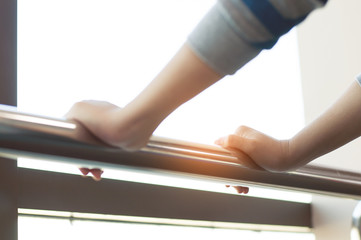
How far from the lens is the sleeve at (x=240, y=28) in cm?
47

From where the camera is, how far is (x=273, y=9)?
0.47 m

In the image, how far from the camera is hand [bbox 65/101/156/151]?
534 mm

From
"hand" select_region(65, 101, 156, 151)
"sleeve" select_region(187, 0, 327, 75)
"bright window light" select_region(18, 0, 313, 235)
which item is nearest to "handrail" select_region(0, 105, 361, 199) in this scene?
"hand" select_region(65, 101, 156, 151)

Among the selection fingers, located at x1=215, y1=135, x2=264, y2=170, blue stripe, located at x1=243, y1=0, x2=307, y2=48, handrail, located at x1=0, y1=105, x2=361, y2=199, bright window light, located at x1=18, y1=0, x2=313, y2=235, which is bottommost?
handrail, located at x1=0, y1=105, x2=361, y2=199

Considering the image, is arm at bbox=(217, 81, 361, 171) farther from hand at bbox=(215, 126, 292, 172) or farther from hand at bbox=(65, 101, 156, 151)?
hand at bbox=(65, 101, 156, 151)

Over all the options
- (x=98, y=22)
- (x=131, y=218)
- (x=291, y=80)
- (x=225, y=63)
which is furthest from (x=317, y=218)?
(x=225, y=63)

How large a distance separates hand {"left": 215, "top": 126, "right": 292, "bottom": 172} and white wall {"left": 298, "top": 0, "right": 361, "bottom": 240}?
103 cm

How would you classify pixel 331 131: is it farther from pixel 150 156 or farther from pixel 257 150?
pixel 150 156

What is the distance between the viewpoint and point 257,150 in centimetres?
70

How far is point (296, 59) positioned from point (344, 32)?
172 millimetres

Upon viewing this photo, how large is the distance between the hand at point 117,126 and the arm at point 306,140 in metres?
0.16

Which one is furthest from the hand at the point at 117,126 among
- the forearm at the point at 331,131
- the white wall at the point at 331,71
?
the white wall at the point at 331,71

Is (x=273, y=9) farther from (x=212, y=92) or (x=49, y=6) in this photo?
(x=212, y=92)

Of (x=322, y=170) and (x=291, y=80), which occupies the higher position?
(x=291, y=80)
